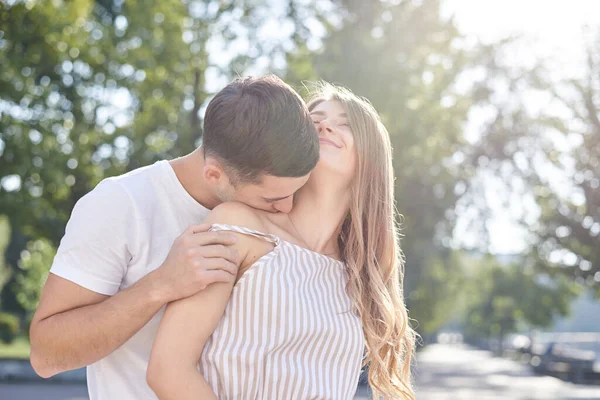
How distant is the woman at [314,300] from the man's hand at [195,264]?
0.07 meters

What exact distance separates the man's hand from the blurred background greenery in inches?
511

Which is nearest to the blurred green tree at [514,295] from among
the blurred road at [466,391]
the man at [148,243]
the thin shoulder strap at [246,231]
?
the blurred road at [466,391]

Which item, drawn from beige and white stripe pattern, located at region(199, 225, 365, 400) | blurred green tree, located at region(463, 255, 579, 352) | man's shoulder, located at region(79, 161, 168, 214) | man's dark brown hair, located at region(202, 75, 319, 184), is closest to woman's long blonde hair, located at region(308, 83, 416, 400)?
beige and white stripe pattern, located at region(199, 225, 365, 400)

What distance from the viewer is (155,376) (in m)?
2.70

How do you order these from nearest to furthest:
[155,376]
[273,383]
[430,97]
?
1. [155,376]
2. [273,383]
3. [430,97]

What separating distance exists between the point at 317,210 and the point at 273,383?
2.50 ft

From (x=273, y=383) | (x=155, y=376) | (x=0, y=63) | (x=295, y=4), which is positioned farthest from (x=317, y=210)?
(x=295, y=4)

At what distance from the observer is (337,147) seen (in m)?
3.31

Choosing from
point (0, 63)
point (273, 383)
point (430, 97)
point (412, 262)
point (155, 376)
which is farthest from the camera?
point (412, 262)

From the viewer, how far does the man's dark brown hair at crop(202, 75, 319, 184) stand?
2.77 m

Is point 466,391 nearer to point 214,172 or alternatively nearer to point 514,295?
point 214,172

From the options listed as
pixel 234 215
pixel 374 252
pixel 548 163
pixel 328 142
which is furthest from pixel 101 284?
pixel 548 163

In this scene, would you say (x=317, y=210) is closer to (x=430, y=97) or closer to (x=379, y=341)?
(x=379, y=341)

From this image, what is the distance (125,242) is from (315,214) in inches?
30.7
